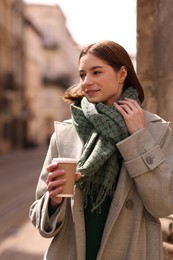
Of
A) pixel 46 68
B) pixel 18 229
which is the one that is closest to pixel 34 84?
pixel 46 68

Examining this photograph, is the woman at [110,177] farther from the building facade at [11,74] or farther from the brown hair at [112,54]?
the building facade at [11,74]

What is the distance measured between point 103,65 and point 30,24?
147 feet

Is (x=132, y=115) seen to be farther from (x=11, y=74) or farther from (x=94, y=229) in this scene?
(x=11, y=74)

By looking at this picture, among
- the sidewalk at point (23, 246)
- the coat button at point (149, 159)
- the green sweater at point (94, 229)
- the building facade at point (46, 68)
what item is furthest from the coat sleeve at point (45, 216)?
the building facade at point (46, 68)

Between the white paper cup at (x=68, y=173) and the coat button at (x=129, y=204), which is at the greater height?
the white paper cup at (x=68, y=173)

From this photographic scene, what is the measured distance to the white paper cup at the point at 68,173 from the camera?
1743mm

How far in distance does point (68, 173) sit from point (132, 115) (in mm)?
338

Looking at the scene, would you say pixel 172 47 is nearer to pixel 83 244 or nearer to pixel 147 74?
pixel 147 74

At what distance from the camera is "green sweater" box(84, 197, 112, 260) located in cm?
192

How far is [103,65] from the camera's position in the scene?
6.40ft

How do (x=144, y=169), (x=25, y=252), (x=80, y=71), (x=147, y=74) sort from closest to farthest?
(x=144, y=169) < (x=80, y=71) < (x=147, y=74) < (x=25, y=252)

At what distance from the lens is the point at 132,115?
1898 mm

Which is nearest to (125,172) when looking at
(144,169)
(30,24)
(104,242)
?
(144,169)

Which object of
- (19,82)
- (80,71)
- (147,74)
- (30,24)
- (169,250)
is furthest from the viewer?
(30,24)
